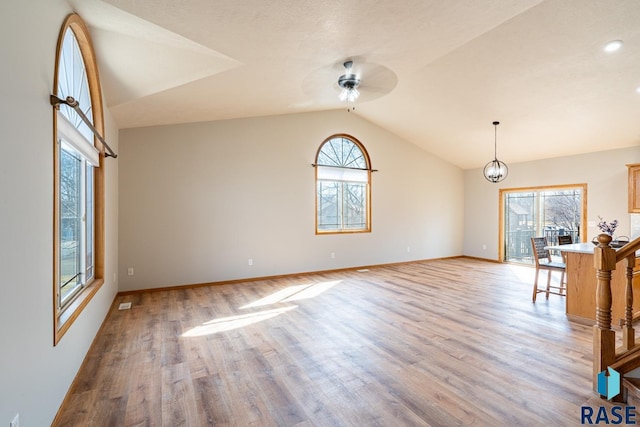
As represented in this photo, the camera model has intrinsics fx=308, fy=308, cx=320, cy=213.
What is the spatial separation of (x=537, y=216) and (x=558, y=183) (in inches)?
35.6

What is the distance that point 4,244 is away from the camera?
4.35 feet

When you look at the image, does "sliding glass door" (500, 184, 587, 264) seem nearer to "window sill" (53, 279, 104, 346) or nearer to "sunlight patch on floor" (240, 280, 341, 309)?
"sunlight patch on floor" (240, 280, 341, 309)

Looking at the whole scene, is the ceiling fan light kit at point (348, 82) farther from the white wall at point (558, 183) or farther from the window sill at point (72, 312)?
the white wall at point (558, 183)

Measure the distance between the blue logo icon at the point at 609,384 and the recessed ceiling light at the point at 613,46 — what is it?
3.42 meters

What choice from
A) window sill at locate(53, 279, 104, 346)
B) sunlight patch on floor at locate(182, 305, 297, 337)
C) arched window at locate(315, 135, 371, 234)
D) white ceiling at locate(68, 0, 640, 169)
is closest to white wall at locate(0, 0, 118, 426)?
window sill at locate(53, 279, 104, 346)

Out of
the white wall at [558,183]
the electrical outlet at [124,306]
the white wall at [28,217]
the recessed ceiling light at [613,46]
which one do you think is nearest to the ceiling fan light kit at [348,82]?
the white wall at [28,217]

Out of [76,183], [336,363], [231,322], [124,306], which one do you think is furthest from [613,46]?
[124,306]

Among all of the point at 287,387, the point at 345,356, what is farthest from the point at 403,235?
the point at 287,387

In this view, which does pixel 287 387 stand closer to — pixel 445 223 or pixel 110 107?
pixel 110 107

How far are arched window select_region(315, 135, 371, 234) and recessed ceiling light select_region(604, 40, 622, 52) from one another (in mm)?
4243

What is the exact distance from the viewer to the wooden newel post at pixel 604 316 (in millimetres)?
2197

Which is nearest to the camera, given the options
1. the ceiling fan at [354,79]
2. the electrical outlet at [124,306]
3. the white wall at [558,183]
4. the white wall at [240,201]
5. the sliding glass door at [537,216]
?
the ceiling fan at [354,79]

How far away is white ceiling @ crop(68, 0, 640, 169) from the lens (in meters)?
2.57

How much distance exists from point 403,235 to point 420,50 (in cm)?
476
